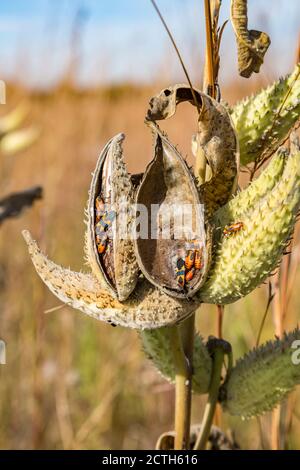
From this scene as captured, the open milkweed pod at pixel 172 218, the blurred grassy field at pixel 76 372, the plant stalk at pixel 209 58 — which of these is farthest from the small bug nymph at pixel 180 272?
the blurred grassy field at pixel 76 372

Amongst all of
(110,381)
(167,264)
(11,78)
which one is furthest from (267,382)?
(11,78)

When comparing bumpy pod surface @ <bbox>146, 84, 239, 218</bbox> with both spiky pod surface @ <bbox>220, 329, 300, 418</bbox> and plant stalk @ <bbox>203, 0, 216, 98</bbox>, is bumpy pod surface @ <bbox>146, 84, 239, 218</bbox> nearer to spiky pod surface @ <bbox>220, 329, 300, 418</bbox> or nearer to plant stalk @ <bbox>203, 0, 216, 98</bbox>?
plant stalk @ <bbox>203, 0, 216, 98</bbox>

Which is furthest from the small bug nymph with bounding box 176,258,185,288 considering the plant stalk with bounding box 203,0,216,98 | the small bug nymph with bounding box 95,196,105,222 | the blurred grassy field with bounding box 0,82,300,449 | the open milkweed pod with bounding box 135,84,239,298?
the blurred grassy field with bounding box 0,82,300,449

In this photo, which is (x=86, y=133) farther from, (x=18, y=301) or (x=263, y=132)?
(x=263, y=132)

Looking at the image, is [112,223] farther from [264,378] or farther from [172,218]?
[264,378]

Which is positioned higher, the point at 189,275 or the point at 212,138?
the point at 212,138

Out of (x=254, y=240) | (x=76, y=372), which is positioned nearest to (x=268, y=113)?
(x=254, y=240)
